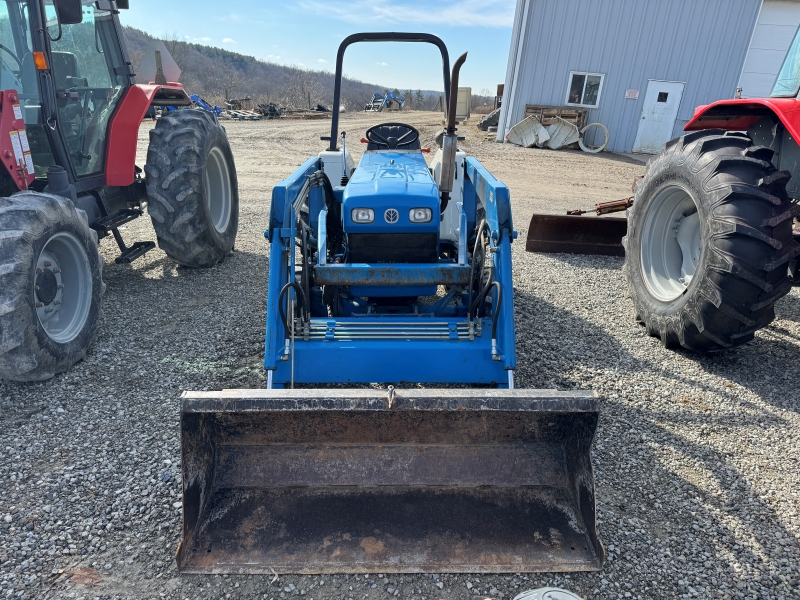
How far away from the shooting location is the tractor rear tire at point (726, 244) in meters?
3.08

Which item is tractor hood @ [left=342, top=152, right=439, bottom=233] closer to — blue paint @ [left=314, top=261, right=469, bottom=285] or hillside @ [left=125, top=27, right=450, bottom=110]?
blue paint @ [left=314, top=261, right=469, bottom=285]

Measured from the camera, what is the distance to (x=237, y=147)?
1367 cm

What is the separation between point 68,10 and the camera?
131 inches

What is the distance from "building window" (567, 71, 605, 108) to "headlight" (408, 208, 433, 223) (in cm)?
1395

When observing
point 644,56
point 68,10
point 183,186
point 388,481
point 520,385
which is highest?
point 644,56

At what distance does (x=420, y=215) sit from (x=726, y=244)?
185 cm

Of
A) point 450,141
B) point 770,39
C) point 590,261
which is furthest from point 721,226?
point 770,39

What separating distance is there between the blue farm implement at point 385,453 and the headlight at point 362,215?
31 centimetres

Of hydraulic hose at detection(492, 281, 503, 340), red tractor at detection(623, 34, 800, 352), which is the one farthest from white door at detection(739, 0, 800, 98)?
hydraulic hose at detection(492, 281, 503, 340)

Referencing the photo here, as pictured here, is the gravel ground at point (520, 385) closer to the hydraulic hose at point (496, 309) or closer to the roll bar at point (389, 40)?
the hydraulic hose at point (496, 309)

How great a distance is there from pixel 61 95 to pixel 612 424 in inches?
175

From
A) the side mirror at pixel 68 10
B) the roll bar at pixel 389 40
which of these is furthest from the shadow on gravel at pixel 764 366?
the side mirror at pixel 68 10

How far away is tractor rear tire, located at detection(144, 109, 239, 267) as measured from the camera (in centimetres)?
445

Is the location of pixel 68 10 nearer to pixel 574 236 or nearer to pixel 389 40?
pixel 389 40
